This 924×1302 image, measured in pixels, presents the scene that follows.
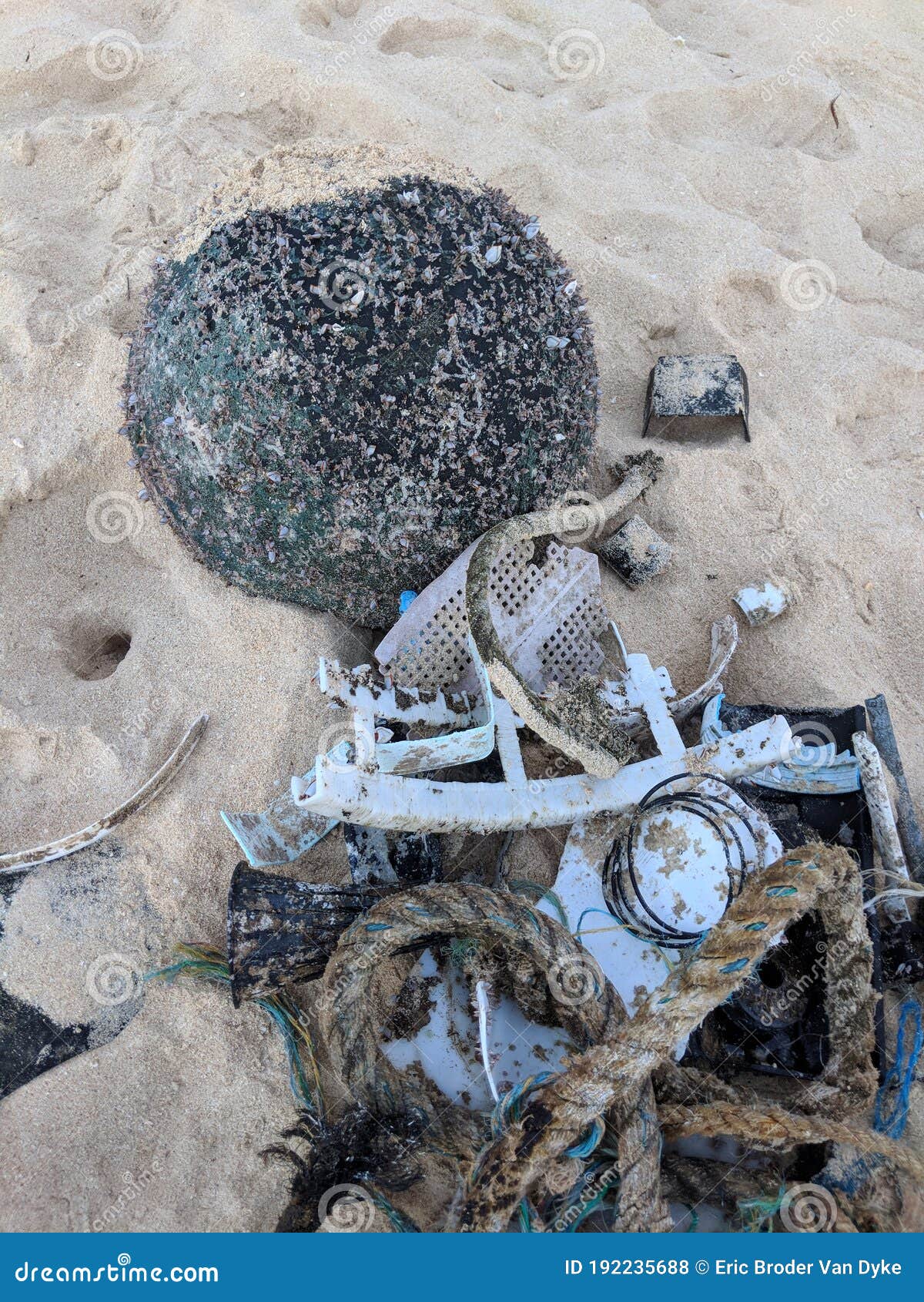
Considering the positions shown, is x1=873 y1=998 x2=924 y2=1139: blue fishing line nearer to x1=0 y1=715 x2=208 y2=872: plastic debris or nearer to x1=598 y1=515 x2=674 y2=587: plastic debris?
x1=598 y1=515 x2=674 y2=587: plastic debris

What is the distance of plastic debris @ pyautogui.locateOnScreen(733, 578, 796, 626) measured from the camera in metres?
2.48

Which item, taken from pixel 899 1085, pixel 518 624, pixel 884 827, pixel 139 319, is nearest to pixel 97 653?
pixel 139 319

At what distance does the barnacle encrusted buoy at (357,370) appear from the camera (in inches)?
77.2

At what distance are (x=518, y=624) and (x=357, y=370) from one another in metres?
0.70

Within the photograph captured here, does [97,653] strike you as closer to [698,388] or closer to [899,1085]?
[698,388]

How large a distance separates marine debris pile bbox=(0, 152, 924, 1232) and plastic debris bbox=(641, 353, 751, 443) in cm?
63

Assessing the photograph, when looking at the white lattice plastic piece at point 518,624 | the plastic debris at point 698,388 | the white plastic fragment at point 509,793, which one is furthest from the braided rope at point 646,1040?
the plastic debris at point 698,388

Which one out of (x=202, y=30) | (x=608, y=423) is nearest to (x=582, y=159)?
(x=608, y=423)

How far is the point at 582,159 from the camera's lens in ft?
11.8

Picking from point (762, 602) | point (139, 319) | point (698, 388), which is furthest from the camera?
point (698, 388)

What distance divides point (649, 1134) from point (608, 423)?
6.82ft

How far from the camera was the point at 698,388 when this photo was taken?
9.37 feet

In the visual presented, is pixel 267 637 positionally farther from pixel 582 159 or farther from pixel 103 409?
pixel 582 159

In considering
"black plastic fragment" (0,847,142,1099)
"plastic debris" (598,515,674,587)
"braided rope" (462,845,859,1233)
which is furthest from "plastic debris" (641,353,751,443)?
"black plastic fragment" (0,847,142,1099)
